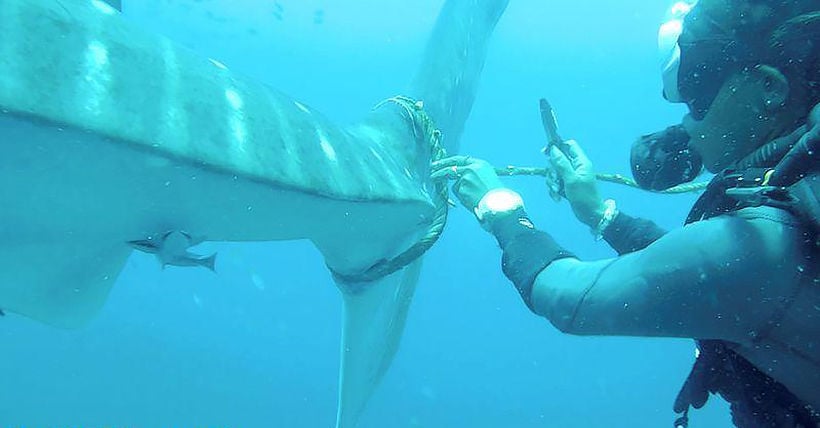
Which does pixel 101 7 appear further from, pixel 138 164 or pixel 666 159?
pixel 666 159

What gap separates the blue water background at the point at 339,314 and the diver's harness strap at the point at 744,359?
1565 cm

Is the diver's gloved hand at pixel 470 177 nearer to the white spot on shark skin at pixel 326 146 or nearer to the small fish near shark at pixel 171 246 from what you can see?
the white spot on shark skin at pixel 326 146

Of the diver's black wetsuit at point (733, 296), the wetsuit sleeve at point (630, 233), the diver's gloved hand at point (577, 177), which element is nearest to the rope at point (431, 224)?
the diver's gloved hand at point (577, 177)

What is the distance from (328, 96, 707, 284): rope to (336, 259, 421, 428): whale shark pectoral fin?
17cm

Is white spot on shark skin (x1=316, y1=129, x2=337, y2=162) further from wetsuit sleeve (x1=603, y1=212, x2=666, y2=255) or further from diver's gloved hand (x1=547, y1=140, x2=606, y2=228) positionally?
wetsuit sleeve (x1=603, y1=212, x2=666, y2=255)

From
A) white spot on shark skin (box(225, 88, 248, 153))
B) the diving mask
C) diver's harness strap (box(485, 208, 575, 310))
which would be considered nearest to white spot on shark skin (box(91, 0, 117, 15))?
white spot on shark skin (box(225, 88, 248, 153))

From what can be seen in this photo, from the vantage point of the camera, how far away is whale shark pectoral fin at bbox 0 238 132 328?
6.78 feet

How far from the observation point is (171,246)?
205 cm

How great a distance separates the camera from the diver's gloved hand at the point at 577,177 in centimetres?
311

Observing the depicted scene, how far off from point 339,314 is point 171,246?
3925cm

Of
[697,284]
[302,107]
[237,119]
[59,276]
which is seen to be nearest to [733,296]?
[697,284]

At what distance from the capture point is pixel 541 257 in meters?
2.18

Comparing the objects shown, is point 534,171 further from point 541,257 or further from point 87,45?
point 87,45

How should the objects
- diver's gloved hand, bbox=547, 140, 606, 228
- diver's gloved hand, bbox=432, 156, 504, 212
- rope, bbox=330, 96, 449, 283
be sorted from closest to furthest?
diver's gloved hand, bbox=432, 156, 504, 212 < rope, bbox=330, 96, 449, 283 < diver's gloved hand, bbox=547, 140, 606, 228
